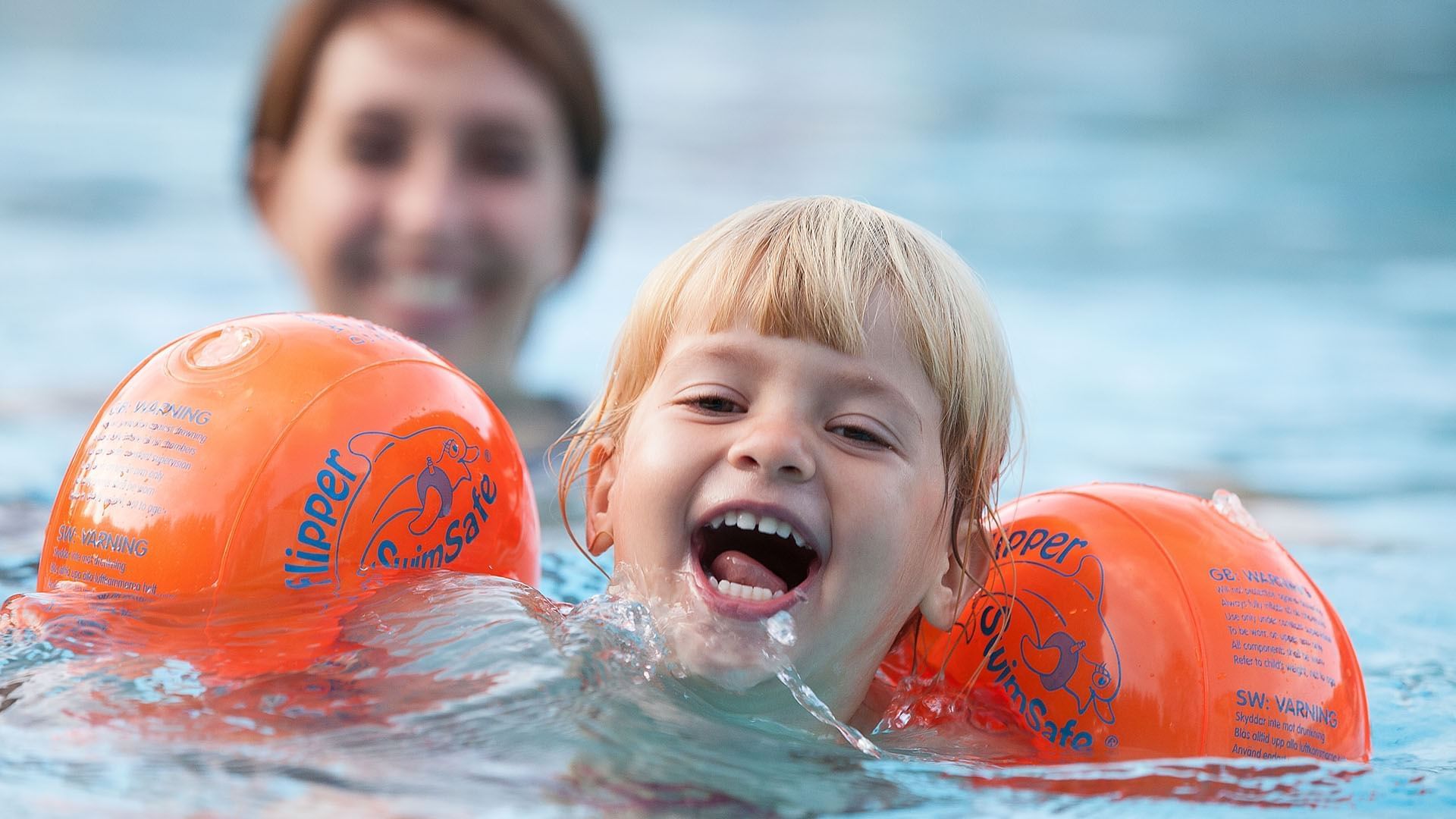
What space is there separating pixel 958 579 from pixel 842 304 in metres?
0.72

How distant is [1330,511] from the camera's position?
25.2 ft

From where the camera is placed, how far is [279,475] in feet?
10.5

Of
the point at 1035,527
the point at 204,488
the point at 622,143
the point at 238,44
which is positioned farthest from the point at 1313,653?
the point at 238,44

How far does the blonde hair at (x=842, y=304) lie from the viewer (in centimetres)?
Answer: 327

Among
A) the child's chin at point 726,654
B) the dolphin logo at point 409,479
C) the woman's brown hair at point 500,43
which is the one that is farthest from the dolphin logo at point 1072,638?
the woman's brown hair at point 500,43

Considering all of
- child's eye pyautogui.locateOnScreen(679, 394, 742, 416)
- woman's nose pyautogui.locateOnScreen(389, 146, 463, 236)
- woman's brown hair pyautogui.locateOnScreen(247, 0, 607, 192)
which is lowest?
child's eye pyautogui.locateOnScreen(679, 394, 742, 416)

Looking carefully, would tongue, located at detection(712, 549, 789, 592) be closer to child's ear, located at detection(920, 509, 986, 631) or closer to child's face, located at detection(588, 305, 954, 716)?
child's face, located at detection(588, 305, 954, 716)

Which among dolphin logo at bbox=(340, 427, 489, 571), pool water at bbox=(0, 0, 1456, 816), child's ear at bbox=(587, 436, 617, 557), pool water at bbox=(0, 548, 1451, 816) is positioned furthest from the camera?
child's ear at bbox=(587, 436, 617, 557)

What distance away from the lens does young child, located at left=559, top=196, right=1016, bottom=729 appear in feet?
10.2

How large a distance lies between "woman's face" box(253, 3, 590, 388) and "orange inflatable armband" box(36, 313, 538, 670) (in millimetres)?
3131

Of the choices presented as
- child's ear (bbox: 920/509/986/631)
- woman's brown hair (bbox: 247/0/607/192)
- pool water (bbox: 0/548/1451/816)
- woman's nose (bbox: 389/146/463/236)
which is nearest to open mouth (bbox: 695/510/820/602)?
pool water (bbox: 0/548/1451/816)

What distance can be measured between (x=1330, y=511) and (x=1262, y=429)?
1.75 m

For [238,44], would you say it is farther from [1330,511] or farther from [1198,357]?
[1330,511]

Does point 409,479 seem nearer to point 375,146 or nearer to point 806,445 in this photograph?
point 806,445
